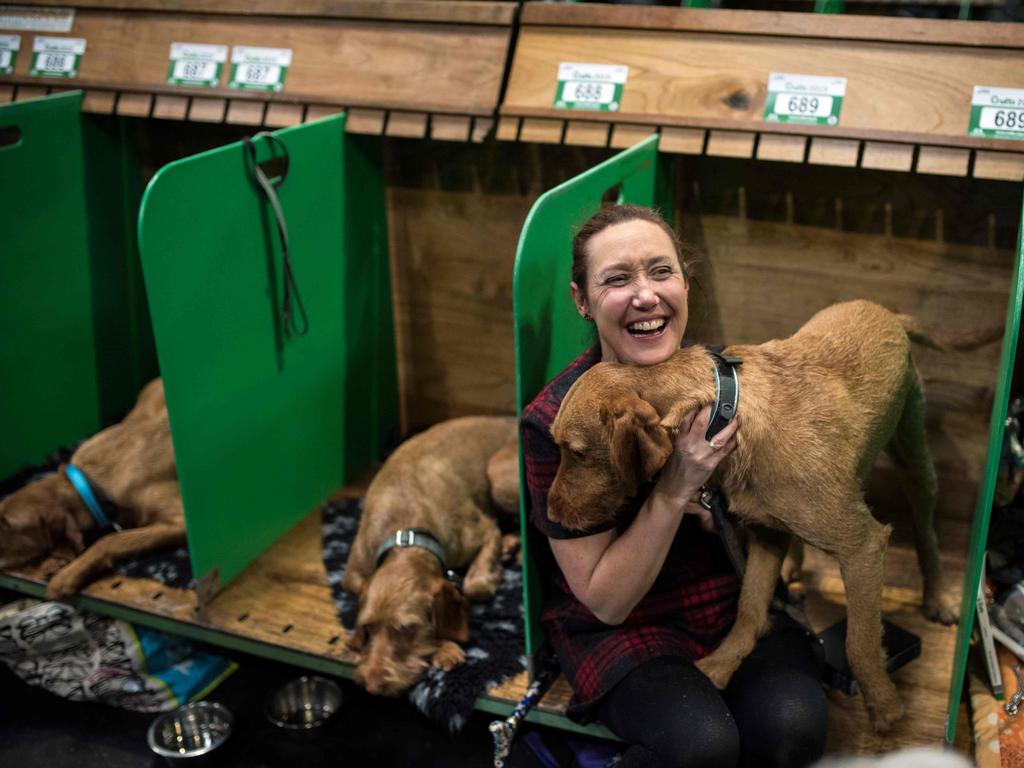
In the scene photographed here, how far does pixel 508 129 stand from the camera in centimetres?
273

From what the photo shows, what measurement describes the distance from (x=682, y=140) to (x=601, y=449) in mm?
1134

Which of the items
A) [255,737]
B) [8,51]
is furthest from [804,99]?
[8,51]

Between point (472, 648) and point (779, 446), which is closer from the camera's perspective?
point (779, 446)

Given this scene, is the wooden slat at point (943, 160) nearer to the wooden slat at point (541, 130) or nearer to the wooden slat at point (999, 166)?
the wooden slat at point (999, 166)

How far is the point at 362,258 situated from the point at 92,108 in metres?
0.94

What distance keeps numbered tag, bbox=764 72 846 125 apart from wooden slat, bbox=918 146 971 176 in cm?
22

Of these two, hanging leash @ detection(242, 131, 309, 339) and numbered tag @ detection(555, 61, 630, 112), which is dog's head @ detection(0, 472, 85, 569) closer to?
hanging leash @ detection(242, 131, 309, 339)

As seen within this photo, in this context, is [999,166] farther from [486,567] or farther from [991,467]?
[486,567]

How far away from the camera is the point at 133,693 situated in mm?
2633

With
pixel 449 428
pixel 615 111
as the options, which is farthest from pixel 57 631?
pixel 615 111

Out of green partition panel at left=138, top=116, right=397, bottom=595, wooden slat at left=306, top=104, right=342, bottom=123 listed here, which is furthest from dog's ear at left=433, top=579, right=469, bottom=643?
wooden slat at left=306, top=104, right=342, bottom=123

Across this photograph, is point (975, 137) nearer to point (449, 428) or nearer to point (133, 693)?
point (449, 428)

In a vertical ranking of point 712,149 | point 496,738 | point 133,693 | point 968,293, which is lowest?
point 133,693

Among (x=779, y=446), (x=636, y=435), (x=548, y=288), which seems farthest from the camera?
(x=548, y=288)
